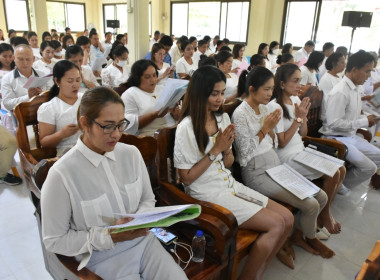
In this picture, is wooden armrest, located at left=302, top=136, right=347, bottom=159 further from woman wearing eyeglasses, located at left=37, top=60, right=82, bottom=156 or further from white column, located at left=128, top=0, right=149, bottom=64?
white column, located at left=128, top=0, right=149, bottom=64

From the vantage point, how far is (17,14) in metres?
10.8

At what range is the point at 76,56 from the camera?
325cm

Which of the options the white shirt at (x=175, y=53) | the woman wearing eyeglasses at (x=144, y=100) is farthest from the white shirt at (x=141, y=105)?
the white shirt at (x=175, y=53)

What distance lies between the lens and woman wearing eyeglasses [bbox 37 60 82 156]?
1899mm

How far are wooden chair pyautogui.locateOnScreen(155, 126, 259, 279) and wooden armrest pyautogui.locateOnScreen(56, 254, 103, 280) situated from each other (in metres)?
0.56

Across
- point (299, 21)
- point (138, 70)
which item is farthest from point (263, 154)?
point (299, 21)

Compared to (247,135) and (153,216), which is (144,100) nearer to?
(247,135)

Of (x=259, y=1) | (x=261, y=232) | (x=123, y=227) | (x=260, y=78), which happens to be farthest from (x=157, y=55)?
(x=259, y=1)

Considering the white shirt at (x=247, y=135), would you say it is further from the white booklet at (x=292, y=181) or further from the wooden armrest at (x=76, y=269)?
the wooden armrest at (x=76, y=269)

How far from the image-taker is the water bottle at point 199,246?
1388 millimetres

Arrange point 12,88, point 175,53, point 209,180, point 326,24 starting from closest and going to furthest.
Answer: point 209,180, point 12,88, point 175,53, point 326,24

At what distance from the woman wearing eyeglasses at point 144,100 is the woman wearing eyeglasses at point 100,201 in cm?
111

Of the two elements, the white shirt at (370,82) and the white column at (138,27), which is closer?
the white shirt at (370,82)

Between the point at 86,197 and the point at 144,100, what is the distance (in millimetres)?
1379
